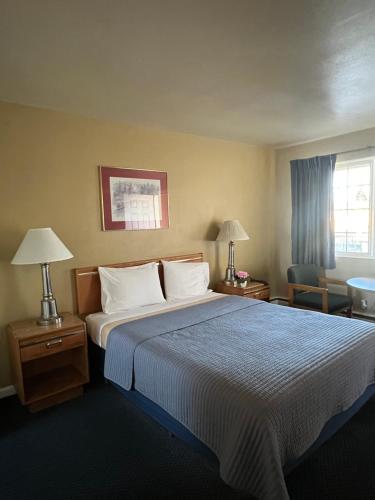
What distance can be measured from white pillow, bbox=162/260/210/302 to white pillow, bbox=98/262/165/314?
0.17 m

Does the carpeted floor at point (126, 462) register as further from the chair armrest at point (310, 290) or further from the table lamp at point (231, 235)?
the table lamp at point (231, 235)

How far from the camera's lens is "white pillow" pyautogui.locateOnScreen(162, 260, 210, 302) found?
3.36m

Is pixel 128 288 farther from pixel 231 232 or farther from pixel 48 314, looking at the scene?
pixel 231 232

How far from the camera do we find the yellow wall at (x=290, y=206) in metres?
3.78

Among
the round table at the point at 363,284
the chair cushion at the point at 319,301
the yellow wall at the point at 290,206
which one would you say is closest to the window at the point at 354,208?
the yellow wall at the point at 290,206

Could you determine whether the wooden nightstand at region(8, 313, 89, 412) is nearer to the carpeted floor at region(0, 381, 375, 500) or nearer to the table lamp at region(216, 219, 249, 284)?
the carpeted floor at region(0, 381, 375, 500)

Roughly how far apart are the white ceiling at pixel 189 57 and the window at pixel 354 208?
98 cm

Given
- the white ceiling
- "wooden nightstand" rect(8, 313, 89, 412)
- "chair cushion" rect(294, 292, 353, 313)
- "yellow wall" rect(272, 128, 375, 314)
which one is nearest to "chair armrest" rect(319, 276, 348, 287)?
"chair cushion" rect(294, 292, 353, 313)

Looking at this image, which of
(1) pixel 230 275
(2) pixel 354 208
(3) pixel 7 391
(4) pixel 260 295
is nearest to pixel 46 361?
(3) pixel 7 391

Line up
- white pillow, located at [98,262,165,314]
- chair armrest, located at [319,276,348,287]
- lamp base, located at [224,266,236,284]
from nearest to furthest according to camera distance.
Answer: white pillow, located at [98,262,165,314] → chair armrest, located at [319,276,348,287] → lamp base, located at [224,266,236,284]

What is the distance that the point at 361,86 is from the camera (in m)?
2.43

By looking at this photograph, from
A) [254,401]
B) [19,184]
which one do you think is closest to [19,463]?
[254,401]

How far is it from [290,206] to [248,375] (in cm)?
334

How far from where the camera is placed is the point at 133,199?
3277 millimetres
